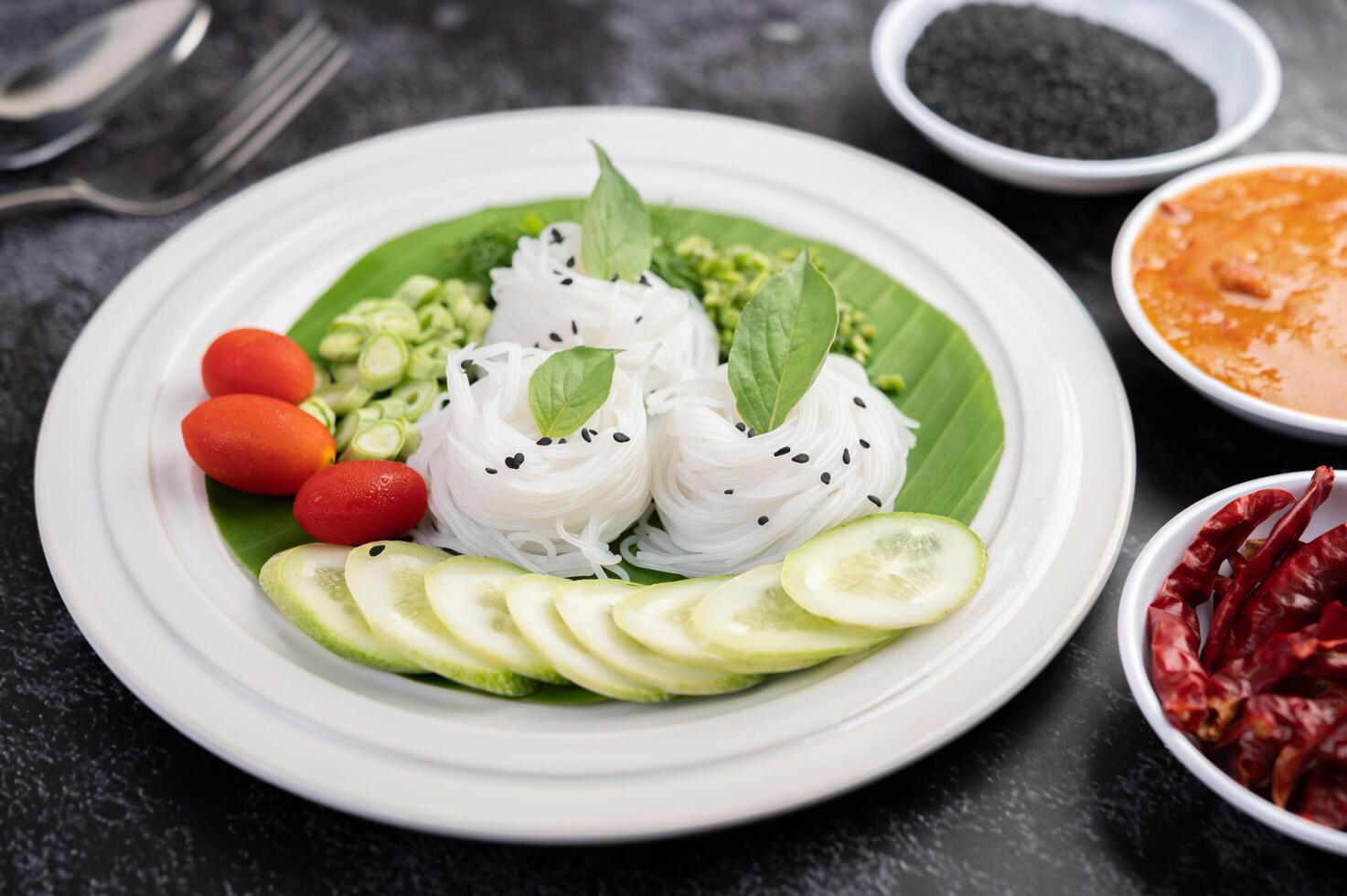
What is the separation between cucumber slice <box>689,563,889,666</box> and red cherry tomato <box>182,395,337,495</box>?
150 centimetres

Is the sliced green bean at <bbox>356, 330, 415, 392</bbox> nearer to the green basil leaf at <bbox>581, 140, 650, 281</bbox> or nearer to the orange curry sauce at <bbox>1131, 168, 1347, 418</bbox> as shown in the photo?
the green basil leaf at <bbox>581, 140, 650, 281</bbox>

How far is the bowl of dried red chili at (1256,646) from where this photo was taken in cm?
262

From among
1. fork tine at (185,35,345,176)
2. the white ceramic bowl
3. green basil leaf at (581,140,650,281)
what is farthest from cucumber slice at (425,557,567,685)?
fork tine at (185,35,345,176)

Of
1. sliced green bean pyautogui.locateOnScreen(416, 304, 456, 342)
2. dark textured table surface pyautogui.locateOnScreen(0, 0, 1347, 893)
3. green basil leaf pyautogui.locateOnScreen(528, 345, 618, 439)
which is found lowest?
→ dark textured table surface pyautogui.locateOnScreen(0, 0, 1347, 893)

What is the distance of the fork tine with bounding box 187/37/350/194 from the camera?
5141 mm

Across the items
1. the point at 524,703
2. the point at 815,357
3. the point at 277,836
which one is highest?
the point at 815,357

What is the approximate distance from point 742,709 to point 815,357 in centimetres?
117

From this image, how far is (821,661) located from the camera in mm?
3023

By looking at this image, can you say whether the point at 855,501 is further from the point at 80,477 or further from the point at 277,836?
the point at 80,477

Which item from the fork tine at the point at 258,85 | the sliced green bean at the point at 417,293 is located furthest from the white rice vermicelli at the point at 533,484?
the fork tine at the point at 258,85

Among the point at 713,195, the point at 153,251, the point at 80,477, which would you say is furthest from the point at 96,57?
the point at 713,195

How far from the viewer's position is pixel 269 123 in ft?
17.8

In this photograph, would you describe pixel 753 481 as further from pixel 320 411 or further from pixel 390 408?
pixel 320 411

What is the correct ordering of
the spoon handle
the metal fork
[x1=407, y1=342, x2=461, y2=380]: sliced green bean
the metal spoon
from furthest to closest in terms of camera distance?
1. the metal spoon
2. the metal fork
3. the spoon handle
4. [x1=407, y1=342, x2=461, y2=380]: sliced green bean
